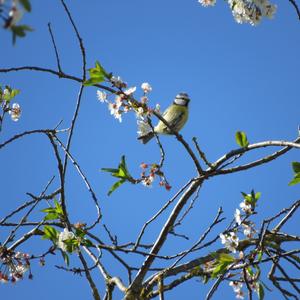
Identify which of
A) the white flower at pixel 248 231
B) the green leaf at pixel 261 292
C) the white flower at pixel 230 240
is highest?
the white flower at pixel 248 231

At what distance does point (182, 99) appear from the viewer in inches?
338

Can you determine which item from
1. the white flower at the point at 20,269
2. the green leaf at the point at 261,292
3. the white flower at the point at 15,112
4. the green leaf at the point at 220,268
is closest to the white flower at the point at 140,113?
the green leaf at the point at 220,268

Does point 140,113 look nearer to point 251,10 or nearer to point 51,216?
point 51,216

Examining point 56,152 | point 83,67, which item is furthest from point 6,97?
point 83,67

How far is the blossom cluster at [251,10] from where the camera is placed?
3.73 m

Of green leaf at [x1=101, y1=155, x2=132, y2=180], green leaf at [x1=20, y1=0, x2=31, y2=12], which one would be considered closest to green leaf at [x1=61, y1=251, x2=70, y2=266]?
green leaf at [x1=101, y1=155, x2=132, y2=180]

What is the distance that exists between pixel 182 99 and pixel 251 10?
15.8ft

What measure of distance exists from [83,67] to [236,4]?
1.60 metres

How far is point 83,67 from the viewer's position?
2.99 meters

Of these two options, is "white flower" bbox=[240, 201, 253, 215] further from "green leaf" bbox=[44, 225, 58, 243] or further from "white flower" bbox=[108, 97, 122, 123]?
"green leaf" bbox=[44, 225, 58, 243]

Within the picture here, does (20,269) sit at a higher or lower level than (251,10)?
lower

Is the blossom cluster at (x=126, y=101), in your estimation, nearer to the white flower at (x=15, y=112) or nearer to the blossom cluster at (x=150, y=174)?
the blossom cluster at (x=150, y=174)

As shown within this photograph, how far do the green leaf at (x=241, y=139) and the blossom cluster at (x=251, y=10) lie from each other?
3.86ft

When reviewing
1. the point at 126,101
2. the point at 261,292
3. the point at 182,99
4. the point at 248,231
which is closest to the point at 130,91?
the point at 126,101
